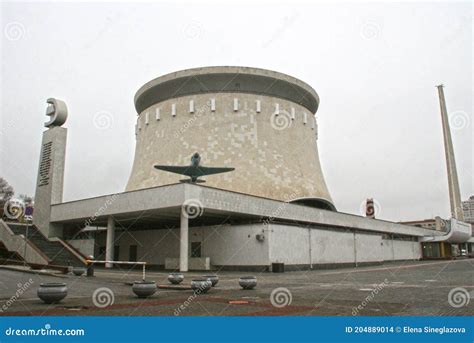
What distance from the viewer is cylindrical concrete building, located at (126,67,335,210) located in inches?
1375

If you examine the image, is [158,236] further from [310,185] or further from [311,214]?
[310,185]

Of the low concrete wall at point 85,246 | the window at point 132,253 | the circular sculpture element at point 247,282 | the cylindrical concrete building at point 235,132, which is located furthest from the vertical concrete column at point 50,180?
the circular sculpture element at point 247,282

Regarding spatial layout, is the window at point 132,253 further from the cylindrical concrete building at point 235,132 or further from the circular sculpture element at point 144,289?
the circular sculpture element at point 144,289

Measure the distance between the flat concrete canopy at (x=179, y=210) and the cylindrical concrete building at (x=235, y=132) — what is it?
366 cm

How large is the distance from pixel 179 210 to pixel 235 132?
1202cm

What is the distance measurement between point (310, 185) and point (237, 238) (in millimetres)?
12824

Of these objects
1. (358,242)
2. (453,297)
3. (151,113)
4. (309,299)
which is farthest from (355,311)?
(151,113)

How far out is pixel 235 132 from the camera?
35.9 m

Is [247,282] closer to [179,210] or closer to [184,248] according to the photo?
[184,248]

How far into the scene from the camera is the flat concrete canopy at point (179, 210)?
80.5ft

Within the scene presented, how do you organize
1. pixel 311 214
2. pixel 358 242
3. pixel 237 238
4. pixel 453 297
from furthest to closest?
pixel 358 242 → pixel 311 214 → pixel 237 238 → pixel 453 297

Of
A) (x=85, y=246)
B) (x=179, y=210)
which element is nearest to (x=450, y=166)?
(x=179, y=210)

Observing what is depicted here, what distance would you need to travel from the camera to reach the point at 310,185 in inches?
1479

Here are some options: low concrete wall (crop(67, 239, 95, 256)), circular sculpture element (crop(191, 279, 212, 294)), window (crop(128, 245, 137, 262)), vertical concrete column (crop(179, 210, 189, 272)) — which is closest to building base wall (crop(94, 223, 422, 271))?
window (crop(128, 245, 137, 262))
